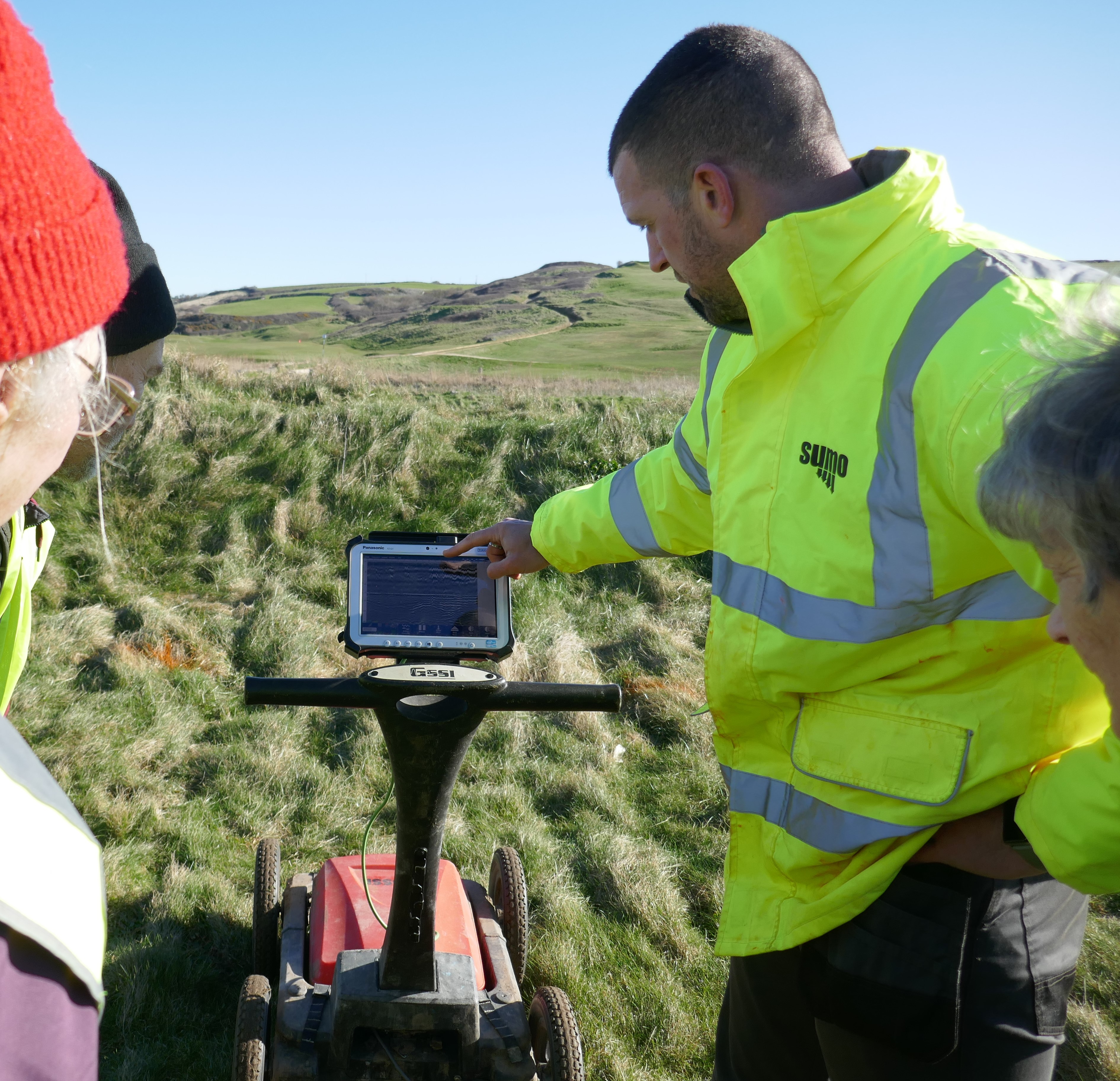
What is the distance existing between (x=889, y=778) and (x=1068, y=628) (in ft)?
1.64

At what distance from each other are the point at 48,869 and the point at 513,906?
8.37 ft

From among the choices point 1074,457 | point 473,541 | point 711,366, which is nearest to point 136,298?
point 473,541

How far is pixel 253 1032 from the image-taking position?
8.04 ft

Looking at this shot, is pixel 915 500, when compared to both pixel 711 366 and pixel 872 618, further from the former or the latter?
pixel 711 366

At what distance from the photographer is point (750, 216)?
79.0 inches

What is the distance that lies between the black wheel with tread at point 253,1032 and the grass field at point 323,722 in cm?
55

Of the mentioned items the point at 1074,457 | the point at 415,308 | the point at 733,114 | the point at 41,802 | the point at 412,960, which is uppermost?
the point at 733,114

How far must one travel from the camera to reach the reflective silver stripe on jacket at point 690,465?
7.61 feet

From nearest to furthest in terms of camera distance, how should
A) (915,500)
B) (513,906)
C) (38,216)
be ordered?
(38,216) < (915,500) < (513,906)

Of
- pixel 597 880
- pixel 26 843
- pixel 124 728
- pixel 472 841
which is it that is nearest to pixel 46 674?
pixel 124 728

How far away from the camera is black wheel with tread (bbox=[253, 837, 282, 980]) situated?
9.76 feet

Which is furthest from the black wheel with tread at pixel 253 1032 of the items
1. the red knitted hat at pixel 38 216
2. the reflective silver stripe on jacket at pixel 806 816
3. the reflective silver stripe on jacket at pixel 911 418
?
the red knitted hat at pixel 38 216

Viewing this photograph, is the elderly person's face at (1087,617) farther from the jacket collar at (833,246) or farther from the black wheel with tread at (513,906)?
the black wheel with tread at (513,906)

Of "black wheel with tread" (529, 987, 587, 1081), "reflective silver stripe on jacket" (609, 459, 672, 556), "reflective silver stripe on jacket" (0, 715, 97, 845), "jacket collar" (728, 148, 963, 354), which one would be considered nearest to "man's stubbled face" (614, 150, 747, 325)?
"jacket collar" (728, 148, 963, 354)
